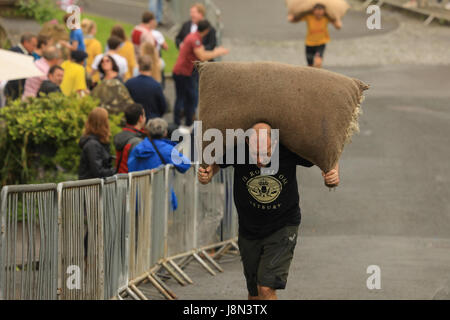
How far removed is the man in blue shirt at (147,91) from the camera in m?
12.4

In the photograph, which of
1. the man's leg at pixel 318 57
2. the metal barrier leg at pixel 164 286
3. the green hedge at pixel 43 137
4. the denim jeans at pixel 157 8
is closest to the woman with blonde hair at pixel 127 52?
the green hedge at pixel 43 137

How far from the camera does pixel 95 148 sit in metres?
9.48

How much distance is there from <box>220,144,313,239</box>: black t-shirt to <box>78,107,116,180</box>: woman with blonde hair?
2495 millimetres

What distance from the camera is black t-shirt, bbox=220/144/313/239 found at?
7105 millimetres

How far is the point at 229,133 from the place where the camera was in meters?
7.12

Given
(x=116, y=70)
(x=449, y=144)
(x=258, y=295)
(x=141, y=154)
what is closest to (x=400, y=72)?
(x=449, y=144)

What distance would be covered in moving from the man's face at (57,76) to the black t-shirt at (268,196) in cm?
552

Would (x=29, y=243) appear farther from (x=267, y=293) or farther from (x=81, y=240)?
(x=267, y=293)

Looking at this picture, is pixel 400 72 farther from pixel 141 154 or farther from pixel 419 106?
pixel 141 154

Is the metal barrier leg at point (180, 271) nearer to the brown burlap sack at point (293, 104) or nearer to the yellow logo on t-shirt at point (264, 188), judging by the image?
the yellow logo on t-shirt at point (264, 188)

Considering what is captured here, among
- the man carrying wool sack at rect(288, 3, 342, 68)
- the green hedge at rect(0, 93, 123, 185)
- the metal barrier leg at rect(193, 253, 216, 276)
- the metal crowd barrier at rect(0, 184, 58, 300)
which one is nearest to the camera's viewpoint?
the metal crowd barrier at rect(0, 184, 58, 300)

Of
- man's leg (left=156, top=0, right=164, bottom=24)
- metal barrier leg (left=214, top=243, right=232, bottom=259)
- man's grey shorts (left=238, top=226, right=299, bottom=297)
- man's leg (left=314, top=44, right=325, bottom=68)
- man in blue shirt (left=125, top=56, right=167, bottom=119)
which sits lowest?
metal barrier leg (left=214, top=243, right=232, bottom=259)

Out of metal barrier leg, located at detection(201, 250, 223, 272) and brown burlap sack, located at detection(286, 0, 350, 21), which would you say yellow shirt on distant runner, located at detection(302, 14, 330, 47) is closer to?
brown burlap sack, located at detection(286, 0, 350, 21)

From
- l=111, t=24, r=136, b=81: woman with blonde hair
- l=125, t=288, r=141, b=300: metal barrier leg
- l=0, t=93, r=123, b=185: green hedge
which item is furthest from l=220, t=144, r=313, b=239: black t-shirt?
l=111, t=24, r=136, b=81: woman with blonde hair
